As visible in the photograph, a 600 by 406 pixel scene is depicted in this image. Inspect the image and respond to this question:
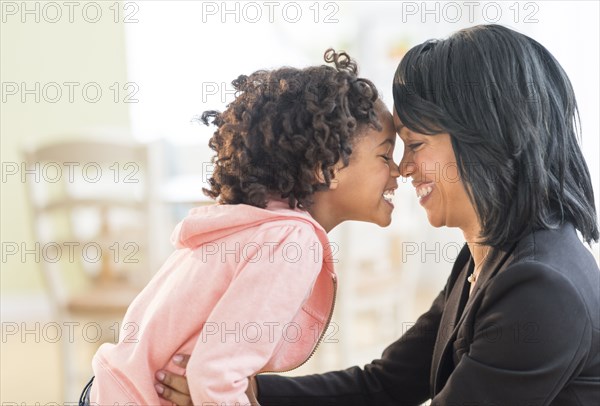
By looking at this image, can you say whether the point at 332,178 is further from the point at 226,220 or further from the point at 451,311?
the point at 451,311

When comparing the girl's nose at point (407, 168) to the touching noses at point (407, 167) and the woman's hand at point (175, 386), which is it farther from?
the woman's hand at point (175, 386)

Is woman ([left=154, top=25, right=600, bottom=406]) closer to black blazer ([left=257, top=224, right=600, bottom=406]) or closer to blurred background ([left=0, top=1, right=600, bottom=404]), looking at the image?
black blazer ([left=257, top=224, right=600, bottom=406])

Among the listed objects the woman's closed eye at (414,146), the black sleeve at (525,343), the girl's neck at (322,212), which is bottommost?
the black sleeve at (525,343)

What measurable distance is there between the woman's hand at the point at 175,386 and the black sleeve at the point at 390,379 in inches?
10.5

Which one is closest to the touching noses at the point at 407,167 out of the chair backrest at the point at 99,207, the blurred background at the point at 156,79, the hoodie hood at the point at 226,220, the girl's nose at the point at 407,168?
the girl's nose at the point at 407,168

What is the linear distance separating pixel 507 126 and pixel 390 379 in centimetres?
58

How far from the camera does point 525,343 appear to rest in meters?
1.20

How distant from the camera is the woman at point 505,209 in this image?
1206 mm

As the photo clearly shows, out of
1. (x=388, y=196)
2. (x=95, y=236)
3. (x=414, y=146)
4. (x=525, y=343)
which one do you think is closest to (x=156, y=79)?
(x=95, y=236)

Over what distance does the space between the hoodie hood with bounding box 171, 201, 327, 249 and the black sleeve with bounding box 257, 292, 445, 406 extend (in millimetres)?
347

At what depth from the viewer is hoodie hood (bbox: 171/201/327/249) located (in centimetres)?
136

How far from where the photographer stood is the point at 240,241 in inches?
52.8

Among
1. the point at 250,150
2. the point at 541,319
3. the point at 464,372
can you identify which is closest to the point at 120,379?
the point at 250,150

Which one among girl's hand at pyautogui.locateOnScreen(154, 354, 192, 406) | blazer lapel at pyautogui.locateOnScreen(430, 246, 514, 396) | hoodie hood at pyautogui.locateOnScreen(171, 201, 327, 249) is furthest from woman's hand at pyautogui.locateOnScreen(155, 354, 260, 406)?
blazer lapel at pyautogui.locateOnScreen(430, 246, 514, 396)
